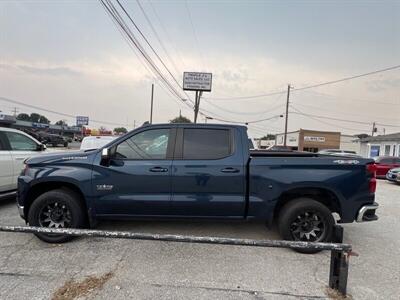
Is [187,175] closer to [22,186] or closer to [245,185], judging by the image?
[245,185]

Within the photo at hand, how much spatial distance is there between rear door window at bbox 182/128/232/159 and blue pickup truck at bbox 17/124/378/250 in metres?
0.02

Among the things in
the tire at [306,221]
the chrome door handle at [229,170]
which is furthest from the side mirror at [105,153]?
the tire at [306,221]

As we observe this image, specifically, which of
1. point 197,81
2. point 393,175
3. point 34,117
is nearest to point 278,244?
point 393,175

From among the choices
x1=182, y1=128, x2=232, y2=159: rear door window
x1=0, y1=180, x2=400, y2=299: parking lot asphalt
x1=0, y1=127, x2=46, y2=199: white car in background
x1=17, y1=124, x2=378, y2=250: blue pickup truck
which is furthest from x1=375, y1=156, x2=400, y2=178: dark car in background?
x1=0, y1=127, x2=46, y2=199: white car in background

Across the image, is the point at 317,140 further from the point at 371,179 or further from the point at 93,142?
the point at 371,179

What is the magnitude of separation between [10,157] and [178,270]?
5068mm

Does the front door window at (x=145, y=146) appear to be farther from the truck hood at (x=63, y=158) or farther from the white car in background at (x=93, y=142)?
the white car in background at (x=93, y=142)

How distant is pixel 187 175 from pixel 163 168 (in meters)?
0.37

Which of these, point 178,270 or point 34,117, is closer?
point 178,270

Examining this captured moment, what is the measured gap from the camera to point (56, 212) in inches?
179

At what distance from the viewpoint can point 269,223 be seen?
4523 mm

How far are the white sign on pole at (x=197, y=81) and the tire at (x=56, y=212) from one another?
29.7 m

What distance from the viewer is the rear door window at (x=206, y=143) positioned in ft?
14.8

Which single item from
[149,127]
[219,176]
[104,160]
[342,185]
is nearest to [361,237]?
[342,185]
